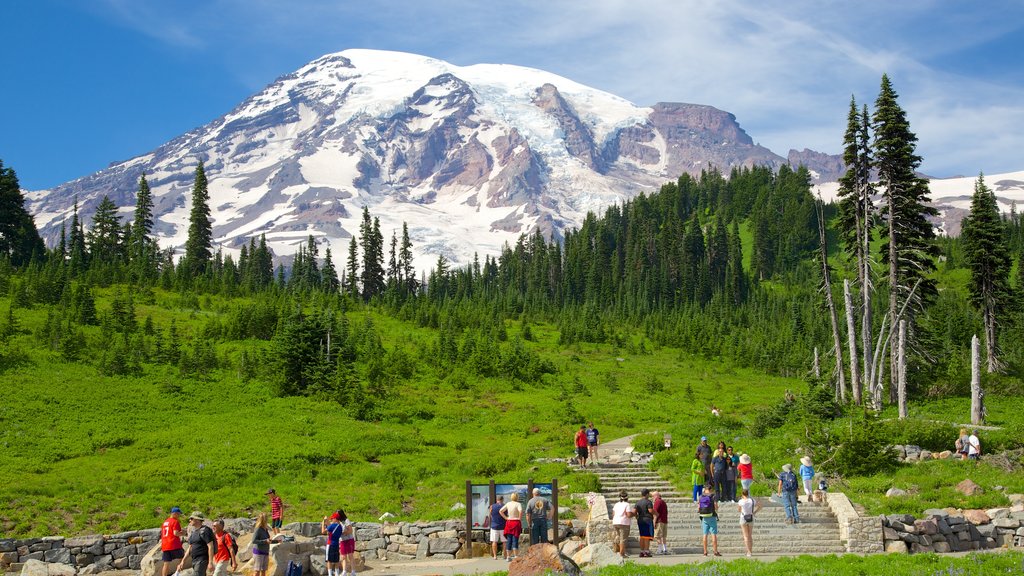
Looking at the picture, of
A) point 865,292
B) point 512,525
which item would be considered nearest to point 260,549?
point 512,525

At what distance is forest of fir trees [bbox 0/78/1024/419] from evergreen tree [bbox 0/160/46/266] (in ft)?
0.95

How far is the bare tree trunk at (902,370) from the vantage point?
40.1 metres

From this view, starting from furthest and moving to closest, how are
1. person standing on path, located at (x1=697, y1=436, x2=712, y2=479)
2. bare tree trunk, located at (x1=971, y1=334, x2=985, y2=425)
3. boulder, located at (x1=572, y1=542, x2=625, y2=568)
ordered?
bare tree trunk, located at (x1=971, y1=334, x2=985, y2=425) → person standing on path, located at (x1=697, y1=436, x2=712, y2=479) → boulder, located at (x1=572, y1=542, x2=625, y2=568)

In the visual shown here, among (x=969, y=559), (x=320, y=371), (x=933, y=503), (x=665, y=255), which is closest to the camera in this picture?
(x=969, y=559)

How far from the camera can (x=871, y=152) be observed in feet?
149

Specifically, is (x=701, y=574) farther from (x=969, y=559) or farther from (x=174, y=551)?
(x=174, y=551)

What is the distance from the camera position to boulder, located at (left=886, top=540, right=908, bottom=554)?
2166 cm

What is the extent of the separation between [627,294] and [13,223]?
90563mm

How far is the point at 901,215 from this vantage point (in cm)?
4431

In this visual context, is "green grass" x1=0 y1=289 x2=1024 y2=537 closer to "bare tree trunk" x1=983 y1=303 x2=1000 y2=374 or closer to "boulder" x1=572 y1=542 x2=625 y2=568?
"bare tree trunk" x1=983 y1=303 x2=1000 y2=374

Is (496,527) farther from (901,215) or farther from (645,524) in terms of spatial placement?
(901,215)

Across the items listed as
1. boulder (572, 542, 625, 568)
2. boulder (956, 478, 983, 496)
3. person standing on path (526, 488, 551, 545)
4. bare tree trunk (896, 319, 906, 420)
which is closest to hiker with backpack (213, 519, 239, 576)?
person standing on path (526, 488, 551, 545)

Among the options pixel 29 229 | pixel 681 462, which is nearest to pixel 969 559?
pixel 681 462

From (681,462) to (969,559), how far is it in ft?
53.9
